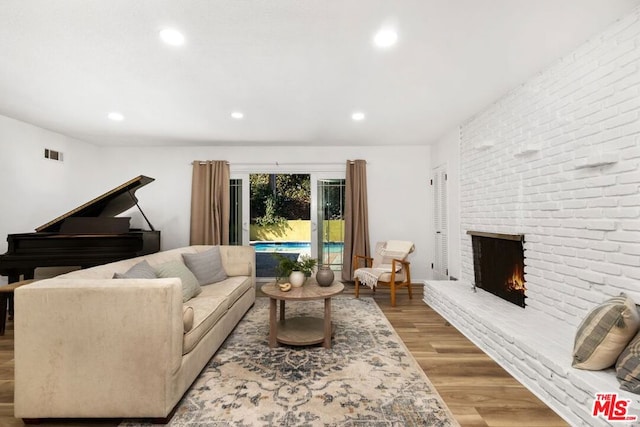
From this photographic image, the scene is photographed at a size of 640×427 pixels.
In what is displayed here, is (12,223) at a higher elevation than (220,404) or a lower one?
higher

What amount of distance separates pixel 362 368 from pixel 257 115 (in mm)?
3051

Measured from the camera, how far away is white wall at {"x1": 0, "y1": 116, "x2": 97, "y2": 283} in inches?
154

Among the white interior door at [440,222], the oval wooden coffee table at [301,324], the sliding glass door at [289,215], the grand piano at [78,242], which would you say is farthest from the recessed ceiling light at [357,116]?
the grand piano at [78,242]

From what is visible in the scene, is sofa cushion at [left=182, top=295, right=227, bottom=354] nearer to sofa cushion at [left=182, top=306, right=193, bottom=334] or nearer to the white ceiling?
sofa cushion at [left=182, top=306, right=193, bottom=334]

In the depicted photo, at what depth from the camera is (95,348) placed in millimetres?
1720

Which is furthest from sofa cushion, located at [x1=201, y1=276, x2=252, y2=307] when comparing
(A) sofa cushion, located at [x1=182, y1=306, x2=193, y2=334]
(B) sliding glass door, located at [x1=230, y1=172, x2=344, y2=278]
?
(B) sliding glass door, located at [x1=230, y1=172, x2=344, y2=278]

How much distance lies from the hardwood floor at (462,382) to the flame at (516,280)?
733 millimetres

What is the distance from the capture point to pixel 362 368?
241 cm

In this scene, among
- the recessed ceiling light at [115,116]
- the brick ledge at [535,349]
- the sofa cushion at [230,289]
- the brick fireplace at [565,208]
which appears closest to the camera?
the brick ledge at [535,349]

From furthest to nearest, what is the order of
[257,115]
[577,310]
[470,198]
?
[470,198] < [257,115] < [577,310]

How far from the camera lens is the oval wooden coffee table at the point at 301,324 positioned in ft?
9.04

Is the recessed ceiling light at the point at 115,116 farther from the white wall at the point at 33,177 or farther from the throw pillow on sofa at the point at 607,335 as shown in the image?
the throw pillow on sofa at the point at 607,335

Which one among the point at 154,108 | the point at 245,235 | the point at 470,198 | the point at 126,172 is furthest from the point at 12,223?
the point at 470,198

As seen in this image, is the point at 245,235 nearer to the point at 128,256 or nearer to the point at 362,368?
the point at 128,256
